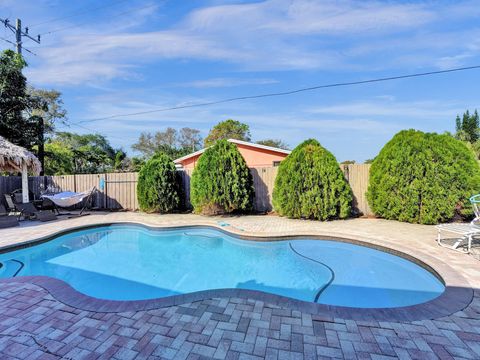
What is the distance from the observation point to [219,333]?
2369 mm

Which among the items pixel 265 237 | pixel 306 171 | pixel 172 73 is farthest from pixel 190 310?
pixel 172 73

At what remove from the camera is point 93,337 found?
232 centimetres

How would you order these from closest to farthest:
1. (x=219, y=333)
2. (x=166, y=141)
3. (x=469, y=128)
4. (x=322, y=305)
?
(x=219, y=333) → (x=322, y=305) → (x=469, y=128) → (x=166, y=141)

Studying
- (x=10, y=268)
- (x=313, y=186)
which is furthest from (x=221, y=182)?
(x=10, y=268)

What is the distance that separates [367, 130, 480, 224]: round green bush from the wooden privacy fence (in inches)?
30.8

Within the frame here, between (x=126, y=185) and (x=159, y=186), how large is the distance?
2388mm

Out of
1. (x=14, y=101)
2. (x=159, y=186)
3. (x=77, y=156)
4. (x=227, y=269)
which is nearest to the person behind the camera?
(x=227, y=269)

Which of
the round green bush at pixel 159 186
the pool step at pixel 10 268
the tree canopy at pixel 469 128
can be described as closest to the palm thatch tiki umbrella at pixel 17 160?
the round green bush at pixel 159 186

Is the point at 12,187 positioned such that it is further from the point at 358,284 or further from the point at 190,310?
the point at 358,284

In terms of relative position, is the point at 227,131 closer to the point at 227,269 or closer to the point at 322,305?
the point at 227,269

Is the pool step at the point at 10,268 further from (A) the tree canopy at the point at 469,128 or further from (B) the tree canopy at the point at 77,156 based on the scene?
(A) the tree canopy at the point at 469,128

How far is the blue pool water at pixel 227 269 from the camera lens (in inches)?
156

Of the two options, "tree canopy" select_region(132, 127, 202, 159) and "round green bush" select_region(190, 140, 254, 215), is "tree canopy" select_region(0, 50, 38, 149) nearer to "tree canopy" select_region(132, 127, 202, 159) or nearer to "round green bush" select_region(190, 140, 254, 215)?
"round green bush" select_region(190, 140, 254, 215)

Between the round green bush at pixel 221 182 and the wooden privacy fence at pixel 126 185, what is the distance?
75cm
